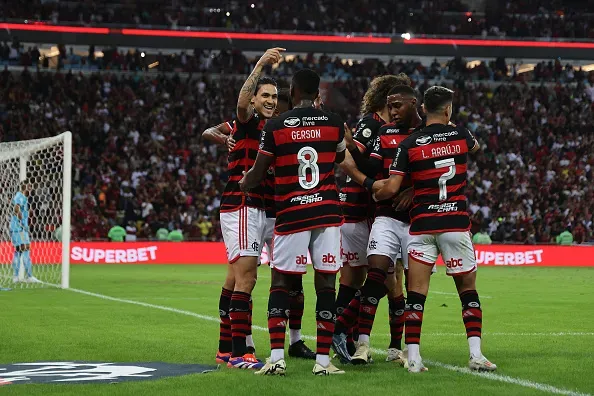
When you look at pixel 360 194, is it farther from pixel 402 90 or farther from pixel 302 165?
pixel 302 165

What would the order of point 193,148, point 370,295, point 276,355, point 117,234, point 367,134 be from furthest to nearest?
point 193,148 → point 117,234 → point 367,134 → point 370,295 → point 276,355

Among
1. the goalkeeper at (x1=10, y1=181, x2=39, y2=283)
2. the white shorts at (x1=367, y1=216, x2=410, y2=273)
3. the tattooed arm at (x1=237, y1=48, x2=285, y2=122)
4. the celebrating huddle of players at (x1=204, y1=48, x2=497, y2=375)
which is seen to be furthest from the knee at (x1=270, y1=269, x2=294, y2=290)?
the goalkeeper at (x1=10, y1=181, x2=39, y2=283)

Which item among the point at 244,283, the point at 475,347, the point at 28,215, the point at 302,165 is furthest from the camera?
the point at 28,215

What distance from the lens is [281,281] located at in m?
7.55

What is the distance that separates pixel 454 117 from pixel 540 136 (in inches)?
158

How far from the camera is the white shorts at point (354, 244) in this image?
8695mm

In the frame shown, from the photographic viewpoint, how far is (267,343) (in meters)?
9.83

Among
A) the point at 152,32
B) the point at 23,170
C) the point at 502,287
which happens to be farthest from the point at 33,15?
the point at 502,287

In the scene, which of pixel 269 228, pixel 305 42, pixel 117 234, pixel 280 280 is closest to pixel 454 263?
pixel 280 280

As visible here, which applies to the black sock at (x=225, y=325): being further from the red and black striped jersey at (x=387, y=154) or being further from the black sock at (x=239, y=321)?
the red and black striped jersey at (x=387, y=154)

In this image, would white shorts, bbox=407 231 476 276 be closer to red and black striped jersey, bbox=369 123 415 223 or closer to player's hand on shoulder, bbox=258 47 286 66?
red and black striped jersey, bbox=369 123 415 223

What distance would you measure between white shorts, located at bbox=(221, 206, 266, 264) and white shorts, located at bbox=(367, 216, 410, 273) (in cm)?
98

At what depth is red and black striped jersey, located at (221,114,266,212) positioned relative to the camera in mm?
8250

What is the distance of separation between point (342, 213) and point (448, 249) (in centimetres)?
97
